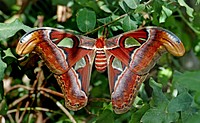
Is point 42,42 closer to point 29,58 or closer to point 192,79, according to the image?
point 29,58

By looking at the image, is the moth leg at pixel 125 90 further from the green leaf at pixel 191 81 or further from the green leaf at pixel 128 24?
the green leaf at pixel 191 81

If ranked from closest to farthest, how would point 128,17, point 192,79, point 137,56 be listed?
point 192,79 < point 137,56 < point 128,17

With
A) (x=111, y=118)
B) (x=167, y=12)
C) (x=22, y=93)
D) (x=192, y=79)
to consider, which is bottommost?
(x=22, y=93)

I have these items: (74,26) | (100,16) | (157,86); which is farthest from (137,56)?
(74,26)

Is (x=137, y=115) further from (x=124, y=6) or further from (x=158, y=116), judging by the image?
(x=124, y=6)

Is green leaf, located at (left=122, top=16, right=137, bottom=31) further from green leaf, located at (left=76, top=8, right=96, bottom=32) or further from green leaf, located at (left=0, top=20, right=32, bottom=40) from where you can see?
green leaf, located at (left=0, top=20, right=32, bottom=40)

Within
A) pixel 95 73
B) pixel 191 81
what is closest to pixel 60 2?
pixel 95 73

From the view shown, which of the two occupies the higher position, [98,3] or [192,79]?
[192,79]

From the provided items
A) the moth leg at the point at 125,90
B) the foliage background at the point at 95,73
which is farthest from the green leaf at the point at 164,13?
the moth leg at the point at 125,90
